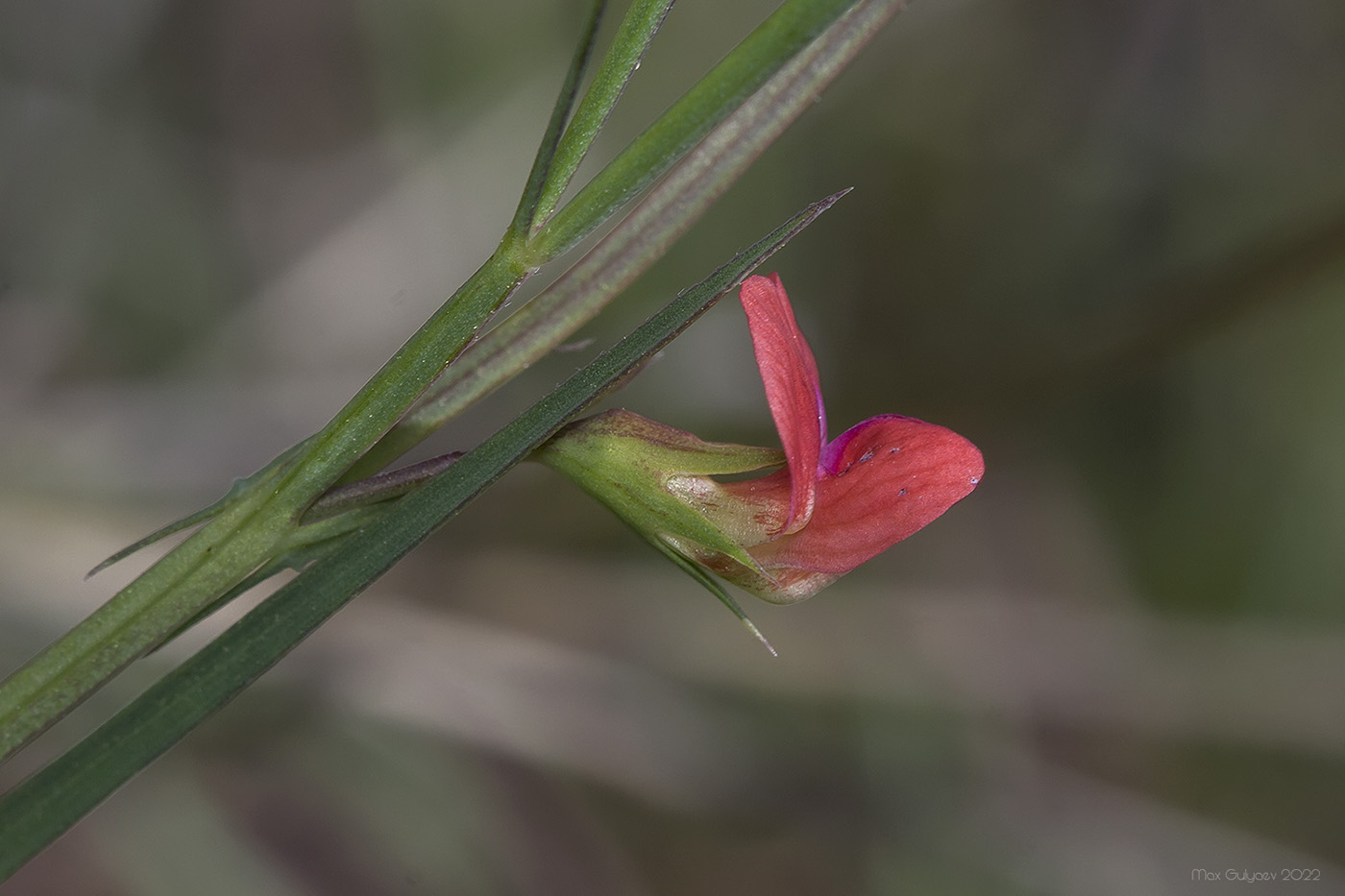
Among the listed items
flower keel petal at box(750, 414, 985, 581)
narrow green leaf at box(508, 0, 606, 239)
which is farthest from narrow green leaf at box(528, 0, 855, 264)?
flower keel petal at box(750, 414, 985, 581)

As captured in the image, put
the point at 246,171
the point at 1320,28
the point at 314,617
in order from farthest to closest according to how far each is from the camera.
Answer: the point at 1320,28 < the point at 246,171 < the point at 314,617

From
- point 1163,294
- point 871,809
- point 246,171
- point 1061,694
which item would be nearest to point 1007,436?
point 1163,294

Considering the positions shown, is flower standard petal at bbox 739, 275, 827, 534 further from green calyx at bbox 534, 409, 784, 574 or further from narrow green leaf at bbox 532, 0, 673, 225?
narrow green leaf at bbox 532, 0, 673, 225

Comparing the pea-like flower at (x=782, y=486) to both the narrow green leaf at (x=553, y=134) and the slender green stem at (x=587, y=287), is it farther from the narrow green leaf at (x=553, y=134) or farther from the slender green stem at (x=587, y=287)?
the narrow green leaf at (x=553, y=134)

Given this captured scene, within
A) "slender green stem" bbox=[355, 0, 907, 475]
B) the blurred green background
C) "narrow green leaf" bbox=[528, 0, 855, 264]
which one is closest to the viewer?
"narrow green leaf" bbox=[528, 0, 855, 264]

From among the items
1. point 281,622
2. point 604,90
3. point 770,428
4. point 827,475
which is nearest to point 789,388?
point 827,475

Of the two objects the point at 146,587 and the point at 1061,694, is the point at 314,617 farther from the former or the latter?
the point at 1061,694

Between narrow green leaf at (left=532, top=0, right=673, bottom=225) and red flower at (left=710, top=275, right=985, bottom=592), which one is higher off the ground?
narrow green leaf at (left=532, top=0, right=673, bottom=225)

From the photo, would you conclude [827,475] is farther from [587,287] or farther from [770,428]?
[770,428]
